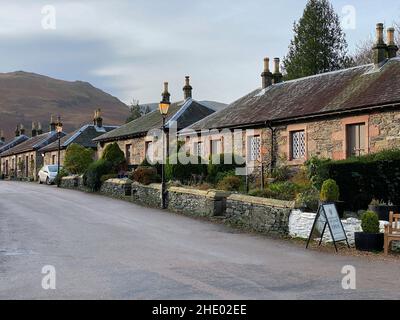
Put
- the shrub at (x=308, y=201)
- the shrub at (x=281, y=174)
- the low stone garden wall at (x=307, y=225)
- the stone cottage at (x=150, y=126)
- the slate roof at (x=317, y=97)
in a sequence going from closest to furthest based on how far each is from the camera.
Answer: the low stone garden wall at (x=307, y=225), the shrub at (x=308, y=201), the slate roof at (x=317, y=97), the shrub at (x=281, y=174), the stone cottage at (x=150, y=126)

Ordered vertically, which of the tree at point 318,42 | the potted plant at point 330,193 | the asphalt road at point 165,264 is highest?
the tree at point 318,42

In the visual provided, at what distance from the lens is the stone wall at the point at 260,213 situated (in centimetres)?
1425

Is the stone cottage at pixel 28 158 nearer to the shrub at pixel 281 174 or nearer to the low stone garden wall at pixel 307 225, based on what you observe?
the shrub at pixel 281 174

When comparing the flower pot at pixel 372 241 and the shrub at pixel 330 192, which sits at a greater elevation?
the shrub at pixel 330 192

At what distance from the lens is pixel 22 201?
22.9 m

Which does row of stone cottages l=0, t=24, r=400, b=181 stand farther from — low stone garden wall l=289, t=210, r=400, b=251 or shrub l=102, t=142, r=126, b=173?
low stone garden wall l=289, t=210, r=400, b=251

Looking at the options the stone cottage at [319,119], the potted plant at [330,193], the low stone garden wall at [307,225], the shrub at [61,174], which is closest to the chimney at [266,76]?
the stone cottage at [319,119]

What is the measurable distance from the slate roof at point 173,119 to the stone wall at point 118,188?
717cm

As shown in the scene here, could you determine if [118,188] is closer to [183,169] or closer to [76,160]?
[183,169]

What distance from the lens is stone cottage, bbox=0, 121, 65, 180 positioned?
5625 cm

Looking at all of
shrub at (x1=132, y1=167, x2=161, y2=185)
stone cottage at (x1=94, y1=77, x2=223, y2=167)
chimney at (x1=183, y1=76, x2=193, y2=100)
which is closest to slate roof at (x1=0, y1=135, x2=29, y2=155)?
stone cottage at (x1=94, y1=77, x2=223, y2=167)

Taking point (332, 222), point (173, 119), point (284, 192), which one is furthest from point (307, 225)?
point (173, 119)

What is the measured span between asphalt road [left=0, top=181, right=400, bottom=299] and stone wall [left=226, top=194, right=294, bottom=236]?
72 centimetres
